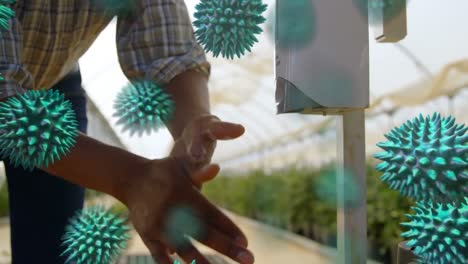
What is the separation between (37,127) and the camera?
0.28m

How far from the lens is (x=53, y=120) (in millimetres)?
280

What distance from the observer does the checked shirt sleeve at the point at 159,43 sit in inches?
13.6

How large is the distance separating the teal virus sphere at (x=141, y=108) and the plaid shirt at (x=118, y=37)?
0.08 ft

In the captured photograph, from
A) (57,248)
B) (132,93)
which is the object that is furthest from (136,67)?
(57,248)

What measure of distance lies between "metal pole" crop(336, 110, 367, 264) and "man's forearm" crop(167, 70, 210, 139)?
101 mm

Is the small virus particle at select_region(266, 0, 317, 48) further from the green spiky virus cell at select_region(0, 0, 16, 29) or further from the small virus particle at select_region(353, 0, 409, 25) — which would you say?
the green spiky virus cell at select_region(0, 0, 16, 29)

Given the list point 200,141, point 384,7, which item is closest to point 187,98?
point 200,141

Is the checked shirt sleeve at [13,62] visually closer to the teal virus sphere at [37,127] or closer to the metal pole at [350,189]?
the teal virus sphere at [37,127]

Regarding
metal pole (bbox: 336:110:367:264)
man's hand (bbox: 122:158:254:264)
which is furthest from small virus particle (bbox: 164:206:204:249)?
metal pole (bbox: 336:110:367:264)

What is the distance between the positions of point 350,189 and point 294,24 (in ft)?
0.40

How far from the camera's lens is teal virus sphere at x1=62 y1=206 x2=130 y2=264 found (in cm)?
31

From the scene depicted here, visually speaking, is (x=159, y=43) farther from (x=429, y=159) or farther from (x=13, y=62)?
(x=429, y=159)

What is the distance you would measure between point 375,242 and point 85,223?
1.25 ft

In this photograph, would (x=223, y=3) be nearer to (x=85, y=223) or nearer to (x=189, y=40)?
(x=189, y=40)
